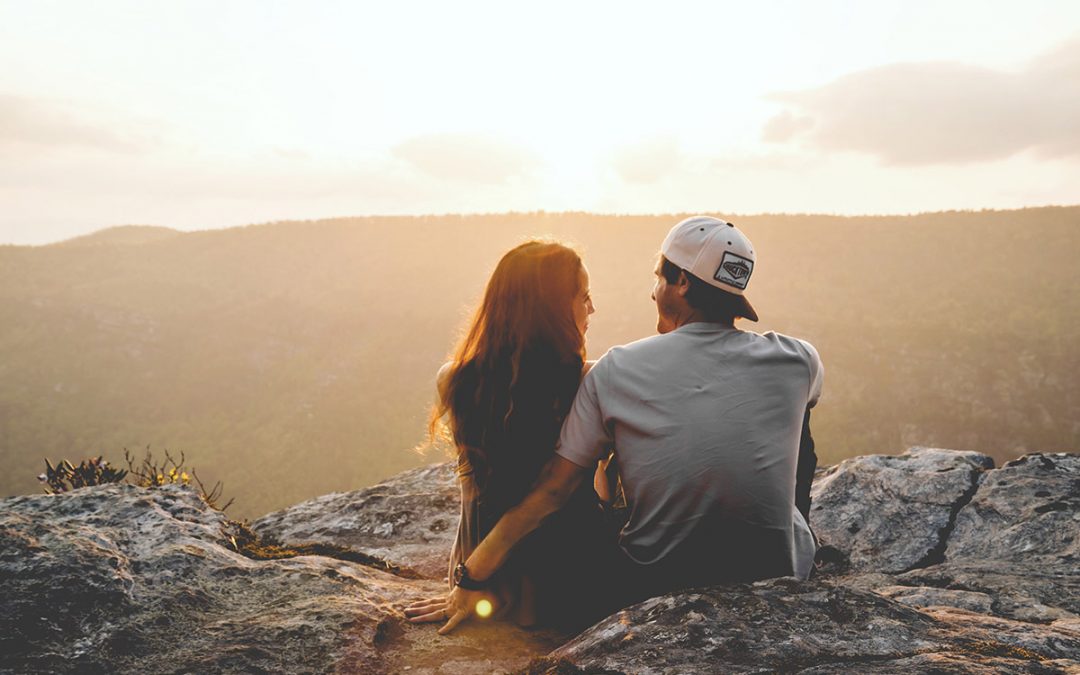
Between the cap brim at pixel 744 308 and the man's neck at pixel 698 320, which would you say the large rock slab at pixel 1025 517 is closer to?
the cap brim at pixel 744 308

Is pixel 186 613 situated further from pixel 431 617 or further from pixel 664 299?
pixel 664 299

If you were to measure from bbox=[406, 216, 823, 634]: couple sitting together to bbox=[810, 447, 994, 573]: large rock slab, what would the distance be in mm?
1990

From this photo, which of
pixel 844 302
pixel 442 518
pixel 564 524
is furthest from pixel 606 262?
pixel 564 524

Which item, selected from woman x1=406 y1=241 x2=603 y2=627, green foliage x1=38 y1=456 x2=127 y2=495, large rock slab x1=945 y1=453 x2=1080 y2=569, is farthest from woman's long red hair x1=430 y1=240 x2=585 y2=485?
green foliage x1=38 y1=456 x2=127 y2=495

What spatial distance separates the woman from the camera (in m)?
3.34

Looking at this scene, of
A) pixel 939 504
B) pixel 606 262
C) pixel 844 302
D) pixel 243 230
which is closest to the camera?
pixel 939 504

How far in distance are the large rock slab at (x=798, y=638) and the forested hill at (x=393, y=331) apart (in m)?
17.2

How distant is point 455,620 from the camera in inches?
139

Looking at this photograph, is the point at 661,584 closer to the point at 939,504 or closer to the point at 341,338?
the point at 939,504

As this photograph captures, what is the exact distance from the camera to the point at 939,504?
5.35m

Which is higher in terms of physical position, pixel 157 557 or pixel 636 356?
pixel 636 356

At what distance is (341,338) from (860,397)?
20990 millimetres

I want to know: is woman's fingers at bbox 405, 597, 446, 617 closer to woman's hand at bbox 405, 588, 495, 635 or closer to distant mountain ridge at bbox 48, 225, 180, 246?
woman's hand at bbox 405, 588, 495, 635

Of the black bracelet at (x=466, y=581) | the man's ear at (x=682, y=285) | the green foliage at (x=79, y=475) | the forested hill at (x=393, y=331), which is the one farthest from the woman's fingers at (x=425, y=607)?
the forested hill at (x=393, y=331)
